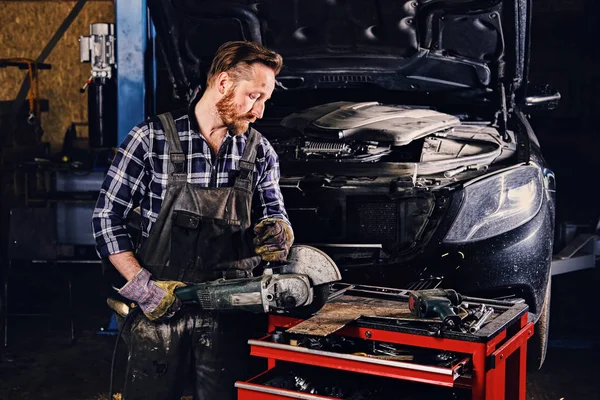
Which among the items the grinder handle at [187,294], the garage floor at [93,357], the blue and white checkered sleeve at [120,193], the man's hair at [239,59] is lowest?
the garage floor at [93,357]

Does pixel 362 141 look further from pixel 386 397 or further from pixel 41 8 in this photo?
pixel 41 8

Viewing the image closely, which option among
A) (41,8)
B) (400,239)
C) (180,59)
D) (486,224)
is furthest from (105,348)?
(41,8)

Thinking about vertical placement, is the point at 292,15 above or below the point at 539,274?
above

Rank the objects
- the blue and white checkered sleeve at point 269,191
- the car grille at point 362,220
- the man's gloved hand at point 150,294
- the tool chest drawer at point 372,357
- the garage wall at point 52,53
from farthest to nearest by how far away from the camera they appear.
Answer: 1. the garage wall at point 52,53
2. the car grille at point 362,220
3. the blue and white checkered sleeve at point 269,191
4. the man's gloved hand at point 150,294
5. the tool chest drawer at point 372,357

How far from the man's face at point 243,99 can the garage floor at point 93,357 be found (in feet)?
6.13

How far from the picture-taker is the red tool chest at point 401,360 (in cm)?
227

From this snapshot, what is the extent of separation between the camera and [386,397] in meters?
2.52

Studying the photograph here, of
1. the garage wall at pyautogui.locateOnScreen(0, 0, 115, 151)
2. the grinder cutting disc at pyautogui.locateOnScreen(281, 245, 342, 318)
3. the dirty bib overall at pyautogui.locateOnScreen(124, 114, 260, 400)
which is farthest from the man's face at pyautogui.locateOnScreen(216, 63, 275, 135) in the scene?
the garage wall at pyautogui.locateOnScreen(0, 0, 115, 151)

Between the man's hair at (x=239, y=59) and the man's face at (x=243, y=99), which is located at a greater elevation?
the man's hair at (x=239, y=59)

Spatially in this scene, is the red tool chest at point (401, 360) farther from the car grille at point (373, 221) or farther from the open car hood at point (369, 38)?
the open car hood at point (369, 38)

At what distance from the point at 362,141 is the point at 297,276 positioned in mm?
1537

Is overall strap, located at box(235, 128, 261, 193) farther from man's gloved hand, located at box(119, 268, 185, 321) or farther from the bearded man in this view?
man's gloved hand, located at box(119, 268, 185, 321)

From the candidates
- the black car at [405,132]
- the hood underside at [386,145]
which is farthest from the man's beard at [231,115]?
the hood underside at [386,145]

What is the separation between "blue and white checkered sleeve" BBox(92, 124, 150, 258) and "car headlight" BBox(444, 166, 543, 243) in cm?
142
